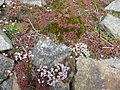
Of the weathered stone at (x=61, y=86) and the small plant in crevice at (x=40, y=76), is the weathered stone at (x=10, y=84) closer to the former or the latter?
the small plant in crevice at (x=40, y=76)

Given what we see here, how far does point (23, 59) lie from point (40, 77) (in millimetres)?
703

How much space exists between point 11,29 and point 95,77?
109 inches

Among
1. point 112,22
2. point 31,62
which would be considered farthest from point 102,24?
point 31,62

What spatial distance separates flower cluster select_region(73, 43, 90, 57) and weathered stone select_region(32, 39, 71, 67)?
25.5 inches

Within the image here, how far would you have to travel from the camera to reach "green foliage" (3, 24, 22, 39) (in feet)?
26.1

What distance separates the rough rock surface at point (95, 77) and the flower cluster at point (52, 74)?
0.31 meters

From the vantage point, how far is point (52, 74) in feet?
22.3

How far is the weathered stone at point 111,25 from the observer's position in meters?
8.38

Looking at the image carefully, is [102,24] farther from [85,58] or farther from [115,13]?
[85,58]

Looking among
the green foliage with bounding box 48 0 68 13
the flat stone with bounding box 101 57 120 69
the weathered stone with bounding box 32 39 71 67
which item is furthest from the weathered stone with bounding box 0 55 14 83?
the green foliage with bounding box 48 0 68 13

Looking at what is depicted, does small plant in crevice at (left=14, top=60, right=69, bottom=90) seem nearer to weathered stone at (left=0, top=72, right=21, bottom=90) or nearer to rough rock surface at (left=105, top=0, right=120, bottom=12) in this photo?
weathered stone at (left=0, top=72, right=21, bottom=90)

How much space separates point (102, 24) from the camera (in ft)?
27.8

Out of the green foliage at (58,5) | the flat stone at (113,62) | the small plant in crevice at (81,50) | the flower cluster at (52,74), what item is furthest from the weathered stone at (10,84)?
the green foliage at (58,5)

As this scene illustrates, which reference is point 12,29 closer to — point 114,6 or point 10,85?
point 10,85
